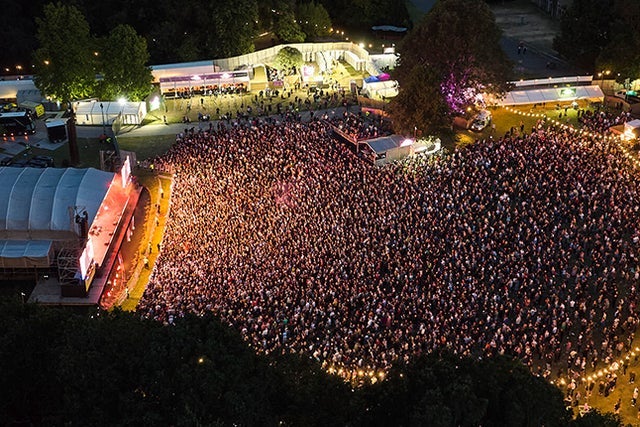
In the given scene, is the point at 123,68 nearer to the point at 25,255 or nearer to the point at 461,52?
the point at 25,255

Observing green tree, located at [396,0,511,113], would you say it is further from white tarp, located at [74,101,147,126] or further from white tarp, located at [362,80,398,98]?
white tarp, located at [74,101,147,126]

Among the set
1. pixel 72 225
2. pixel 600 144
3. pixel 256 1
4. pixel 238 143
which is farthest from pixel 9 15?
pixel 600 144

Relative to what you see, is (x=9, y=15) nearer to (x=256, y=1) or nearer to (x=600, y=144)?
(x=256, y=1)

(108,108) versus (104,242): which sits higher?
(108,108)

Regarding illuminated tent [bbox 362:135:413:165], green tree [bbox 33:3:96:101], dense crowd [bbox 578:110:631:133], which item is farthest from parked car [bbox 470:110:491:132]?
green tree [bbox 33:3:96:101]

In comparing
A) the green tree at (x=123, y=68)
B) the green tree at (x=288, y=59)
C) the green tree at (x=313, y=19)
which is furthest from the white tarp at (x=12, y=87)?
the green tree at (x=313, y=19)

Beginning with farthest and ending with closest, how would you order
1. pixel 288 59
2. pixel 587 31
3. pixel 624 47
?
pixel 288 59
pixel 587 31
pixel 624 47

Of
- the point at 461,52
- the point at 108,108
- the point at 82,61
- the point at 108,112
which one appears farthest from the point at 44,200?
the point at 461,52
